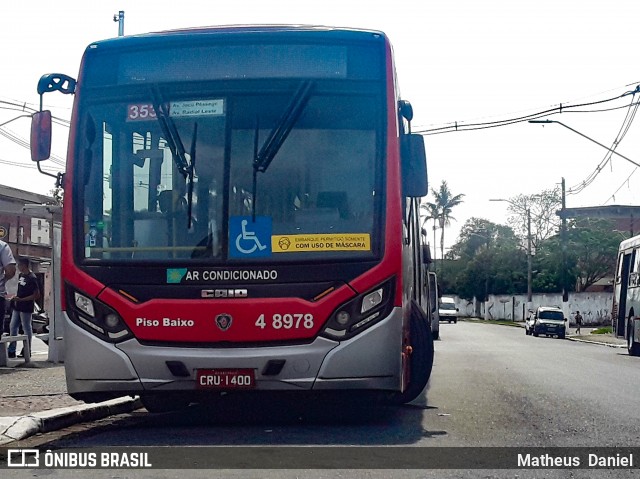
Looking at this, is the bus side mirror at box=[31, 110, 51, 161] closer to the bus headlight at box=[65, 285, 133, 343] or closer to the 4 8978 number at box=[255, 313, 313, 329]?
the bus headlight at box=[65, 285, 133, 343]

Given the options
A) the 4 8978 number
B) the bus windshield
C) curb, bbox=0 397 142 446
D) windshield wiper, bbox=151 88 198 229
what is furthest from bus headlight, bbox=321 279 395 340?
curb, bbox=0 397 142 446

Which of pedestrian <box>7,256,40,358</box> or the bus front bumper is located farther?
pedestrian <box>7,256,40,358</box>

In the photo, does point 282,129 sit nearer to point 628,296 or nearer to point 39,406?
point 39,406

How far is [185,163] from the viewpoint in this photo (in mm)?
8297

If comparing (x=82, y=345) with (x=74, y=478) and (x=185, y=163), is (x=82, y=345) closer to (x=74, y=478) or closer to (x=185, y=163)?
(x=185, y=163)

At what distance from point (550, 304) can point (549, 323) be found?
100ft

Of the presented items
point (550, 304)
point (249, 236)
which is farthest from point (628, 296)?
point (550, 304)

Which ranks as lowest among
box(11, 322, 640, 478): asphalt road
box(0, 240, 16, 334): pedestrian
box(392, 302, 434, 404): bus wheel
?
box(11, 322, 640, 478): asphalt road

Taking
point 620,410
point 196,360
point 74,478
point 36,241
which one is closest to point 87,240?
point 196,360

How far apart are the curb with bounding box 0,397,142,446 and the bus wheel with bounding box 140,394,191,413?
38cm

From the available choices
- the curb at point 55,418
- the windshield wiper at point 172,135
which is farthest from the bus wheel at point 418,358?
the windshield wiper at point 172,135

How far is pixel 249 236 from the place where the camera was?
816cm

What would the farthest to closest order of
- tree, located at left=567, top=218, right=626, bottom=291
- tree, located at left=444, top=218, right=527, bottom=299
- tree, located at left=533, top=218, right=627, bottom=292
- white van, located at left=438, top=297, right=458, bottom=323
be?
tree, located at left=444, top=218, right=527, bottom=299 < tree, located at left=567, top=218, right=626, bottom=291 < tree, located at left=533, top=218, right=627, bottom=292 < white van, located at left=438, top=297, right=458, bottom=323

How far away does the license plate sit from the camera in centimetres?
787
